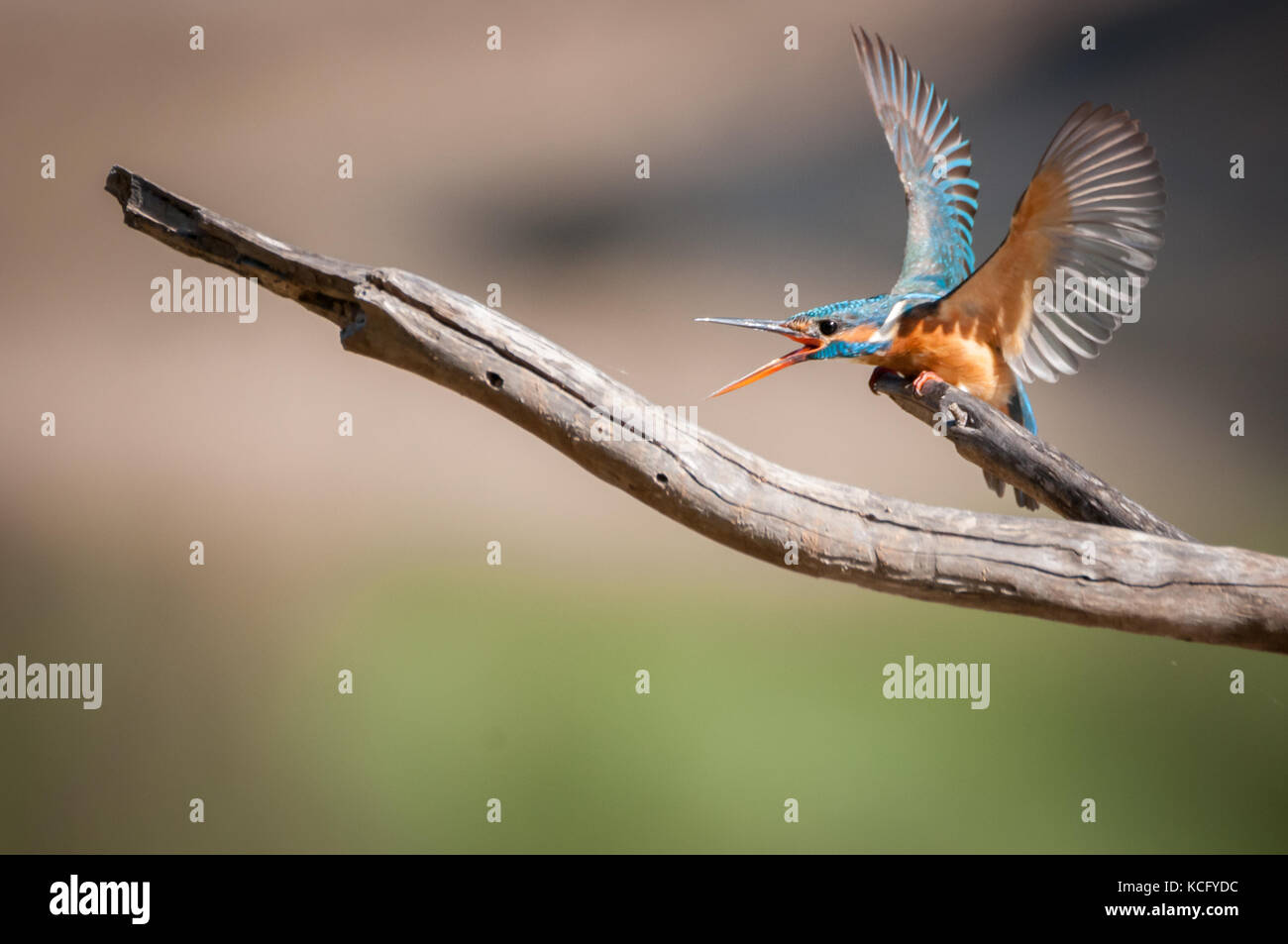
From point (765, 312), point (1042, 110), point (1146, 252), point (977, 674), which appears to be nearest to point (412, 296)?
point (1146, 252)

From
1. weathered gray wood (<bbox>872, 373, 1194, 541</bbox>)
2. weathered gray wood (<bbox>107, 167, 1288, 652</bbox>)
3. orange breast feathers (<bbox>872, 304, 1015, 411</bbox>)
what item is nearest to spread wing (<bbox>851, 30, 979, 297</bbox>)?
orange breast feathers (<bbox>872, 304, 1015, 411</bbox>)

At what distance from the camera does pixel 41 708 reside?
387 centimetres

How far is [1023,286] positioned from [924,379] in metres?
0.22

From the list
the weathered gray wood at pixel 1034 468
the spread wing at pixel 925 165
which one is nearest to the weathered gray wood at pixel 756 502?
the weathered gray wood at pixel 1034 468

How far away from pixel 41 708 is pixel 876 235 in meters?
3.82

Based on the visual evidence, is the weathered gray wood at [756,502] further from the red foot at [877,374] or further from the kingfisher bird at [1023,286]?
the red foot at [877,374]

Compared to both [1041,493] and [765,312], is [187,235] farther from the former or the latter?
[765,312]

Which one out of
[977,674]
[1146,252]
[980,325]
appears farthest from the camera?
[977,674]

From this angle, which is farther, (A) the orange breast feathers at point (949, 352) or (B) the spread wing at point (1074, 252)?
(A) the orange breast feathers at point (949, 352)

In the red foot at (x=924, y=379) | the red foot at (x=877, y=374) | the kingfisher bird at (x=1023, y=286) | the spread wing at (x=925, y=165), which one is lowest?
the red foot at (x=924, y=379)

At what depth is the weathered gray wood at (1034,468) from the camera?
170 cm

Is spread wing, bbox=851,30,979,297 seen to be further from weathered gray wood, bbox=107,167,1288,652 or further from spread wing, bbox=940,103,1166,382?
weathered gray wood, bbox=107,167,1288,652

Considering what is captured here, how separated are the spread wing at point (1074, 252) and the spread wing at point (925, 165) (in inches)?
7.5

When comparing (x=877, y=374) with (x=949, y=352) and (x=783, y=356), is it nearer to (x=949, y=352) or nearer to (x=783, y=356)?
(x=949, y=352)
